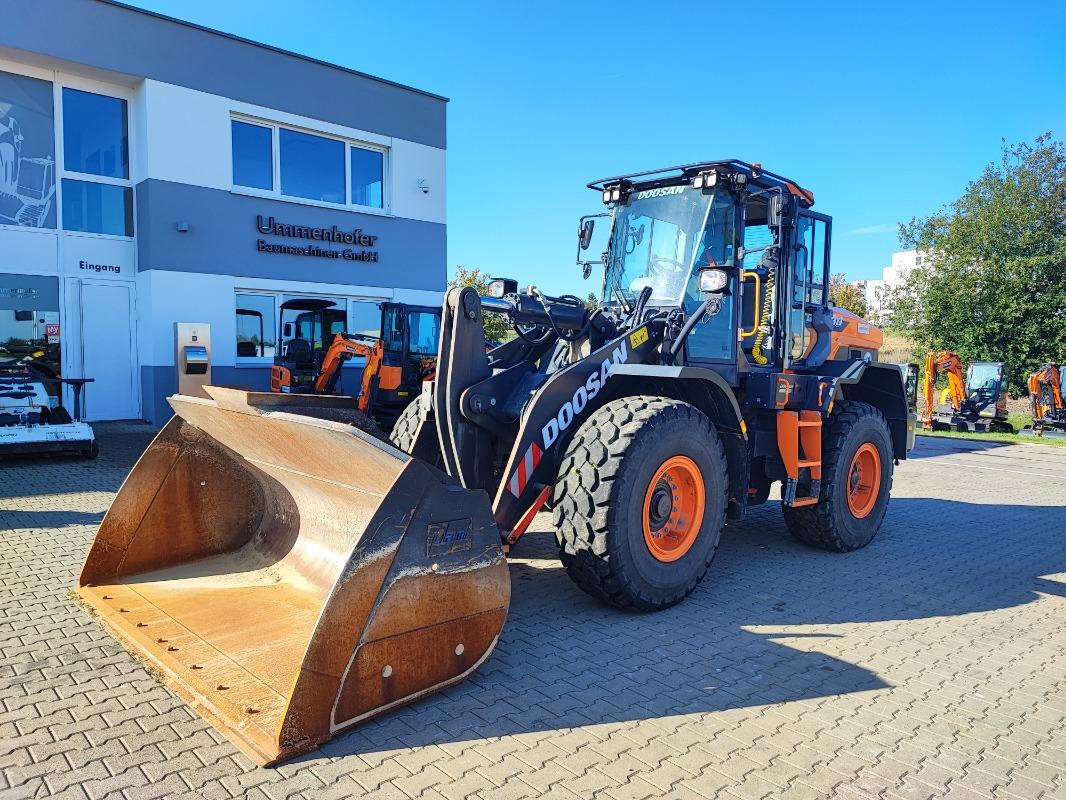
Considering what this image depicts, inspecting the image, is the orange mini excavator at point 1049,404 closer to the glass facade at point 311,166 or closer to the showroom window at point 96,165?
the glass facade at point 311,166

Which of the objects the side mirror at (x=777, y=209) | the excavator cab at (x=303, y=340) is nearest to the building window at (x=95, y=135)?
the excavator cab at (x=303, y=340)

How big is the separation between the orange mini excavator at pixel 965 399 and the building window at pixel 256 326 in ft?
54.3

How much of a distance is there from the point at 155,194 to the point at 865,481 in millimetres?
12187

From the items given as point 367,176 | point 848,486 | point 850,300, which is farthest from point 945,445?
point 850,300

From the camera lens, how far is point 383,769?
109 inches

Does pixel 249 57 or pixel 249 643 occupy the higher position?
pixel 249 57

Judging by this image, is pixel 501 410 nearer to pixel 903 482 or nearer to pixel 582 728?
pixel 582 728

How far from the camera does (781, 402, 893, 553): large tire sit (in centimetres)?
605

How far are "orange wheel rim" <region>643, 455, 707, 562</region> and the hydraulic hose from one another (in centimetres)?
156

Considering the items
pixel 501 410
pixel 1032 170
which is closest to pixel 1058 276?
pixel 1032 170

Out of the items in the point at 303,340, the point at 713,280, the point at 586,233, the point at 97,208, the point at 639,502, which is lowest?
the point at 639,502

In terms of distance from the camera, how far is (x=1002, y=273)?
2558cm

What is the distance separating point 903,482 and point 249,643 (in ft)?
31.1

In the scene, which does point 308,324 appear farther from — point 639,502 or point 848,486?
point 639,502
